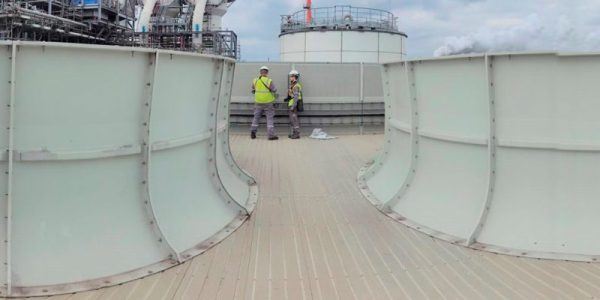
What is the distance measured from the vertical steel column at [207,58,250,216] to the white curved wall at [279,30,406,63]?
75.0 ft

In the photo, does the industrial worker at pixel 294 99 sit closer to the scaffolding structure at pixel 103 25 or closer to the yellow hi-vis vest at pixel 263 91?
the yellow hi-vis vest at pixel 263 91

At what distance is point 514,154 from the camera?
3910 millimetres

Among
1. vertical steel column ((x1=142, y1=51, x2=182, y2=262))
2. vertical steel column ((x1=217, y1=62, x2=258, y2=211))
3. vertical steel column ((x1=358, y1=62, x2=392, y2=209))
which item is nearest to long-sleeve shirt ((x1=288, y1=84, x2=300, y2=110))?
vertical steel column ((x1=358, y1=62, x2=392, y2=209))

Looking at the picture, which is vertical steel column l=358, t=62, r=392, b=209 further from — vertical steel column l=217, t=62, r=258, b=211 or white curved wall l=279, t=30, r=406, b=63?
white curved wall l=279, t=30, r=406, b=63

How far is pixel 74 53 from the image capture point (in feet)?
9.87

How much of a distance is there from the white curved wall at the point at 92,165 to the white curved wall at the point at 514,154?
236cm

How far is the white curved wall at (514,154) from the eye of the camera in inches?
144

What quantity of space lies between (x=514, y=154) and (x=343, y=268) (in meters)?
1.84

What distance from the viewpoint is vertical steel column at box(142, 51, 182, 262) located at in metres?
3.42

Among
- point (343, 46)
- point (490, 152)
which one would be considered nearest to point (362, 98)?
point (490, 152)

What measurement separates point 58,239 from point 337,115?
8.20 meters

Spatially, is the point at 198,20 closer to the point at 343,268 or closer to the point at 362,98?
the point at 362,98

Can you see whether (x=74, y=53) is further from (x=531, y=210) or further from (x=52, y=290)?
(x=531, y=210)

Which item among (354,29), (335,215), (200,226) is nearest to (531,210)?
(335,215)
